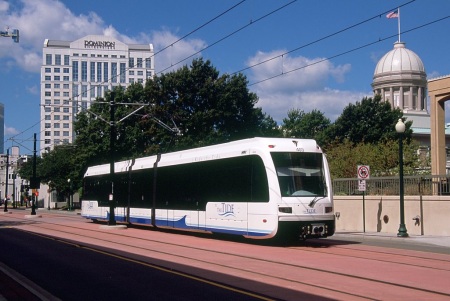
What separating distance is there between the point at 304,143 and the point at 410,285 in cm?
982

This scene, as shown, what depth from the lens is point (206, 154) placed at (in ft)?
79.6

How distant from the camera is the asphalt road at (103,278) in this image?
419 inches

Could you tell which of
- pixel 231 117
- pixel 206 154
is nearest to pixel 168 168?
pixel 206 154

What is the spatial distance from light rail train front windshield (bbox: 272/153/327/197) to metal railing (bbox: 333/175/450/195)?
319 inches

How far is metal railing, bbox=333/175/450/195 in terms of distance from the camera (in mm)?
26303

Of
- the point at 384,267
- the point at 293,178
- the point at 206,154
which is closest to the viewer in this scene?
the point at 384,267

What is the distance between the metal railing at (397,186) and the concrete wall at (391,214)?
0.59 metres

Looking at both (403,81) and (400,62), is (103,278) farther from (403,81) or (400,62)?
(400,62)

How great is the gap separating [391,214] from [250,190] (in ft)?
33.7

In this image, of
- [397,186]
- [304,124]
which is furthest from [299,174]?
[304,124]

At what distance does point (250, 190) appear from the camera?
20766 millimetres

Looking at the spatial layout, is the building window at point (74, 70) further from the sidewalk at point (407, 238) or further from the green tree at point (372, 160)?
the sidewalk at point (407, 238)

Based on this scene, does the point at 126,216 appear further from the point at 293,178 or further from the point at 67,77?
the point at 67,77

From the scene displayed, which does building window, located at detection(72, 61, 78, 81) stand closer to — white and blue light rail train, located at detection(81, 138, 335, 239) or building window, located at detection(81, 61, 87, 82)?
building window, located at detection(81, 61, 87, 82)
